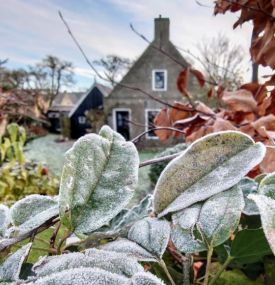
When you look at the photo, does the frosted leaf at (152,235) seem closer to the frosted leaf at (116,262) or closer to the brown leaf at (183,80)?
the frosted leaf at (116,262)

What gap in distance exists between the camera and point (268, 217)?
7.2 inches

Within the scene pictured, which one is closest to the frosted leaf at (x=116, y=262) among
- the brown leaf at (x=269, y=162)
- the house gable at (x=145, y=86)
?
the brown leaf at (x=269, y=162)

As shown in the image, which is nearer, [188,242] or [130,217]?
[188,242]

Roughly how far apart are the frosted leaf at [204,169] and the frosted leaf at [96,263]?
0.16 ft

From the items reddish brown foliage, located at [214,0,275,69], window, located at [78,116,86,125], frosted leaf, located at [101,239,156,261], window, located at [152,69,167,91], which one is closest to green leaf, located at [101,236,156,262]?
frosted leaf, located at [101,239,156,261]

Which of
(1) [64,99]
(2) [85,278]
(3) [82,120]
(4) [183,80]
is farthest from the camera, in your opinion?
(1) [64,99]

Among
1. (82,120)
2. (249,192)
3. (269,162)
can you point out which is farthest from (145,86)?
(249,192)

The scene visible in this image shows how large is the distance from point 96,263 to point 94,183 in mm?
57

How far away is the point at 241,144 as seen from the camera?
25 cm

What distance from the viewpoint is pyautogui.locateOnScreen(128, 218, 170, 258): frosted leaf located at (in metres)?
0.23

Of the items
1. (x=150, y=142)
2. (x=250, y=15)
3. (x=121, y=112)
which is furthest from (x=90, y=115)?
(x=250, y=15)

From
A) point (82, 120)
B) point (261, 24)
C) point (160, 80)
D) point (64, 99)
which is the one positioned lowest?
point (82, 120)

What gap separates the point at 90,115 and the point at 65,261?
1500 cm

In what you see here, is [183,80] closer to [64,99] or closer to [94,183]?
[94,183]
